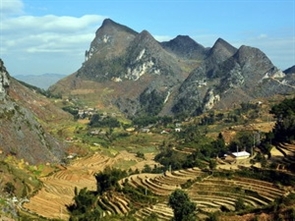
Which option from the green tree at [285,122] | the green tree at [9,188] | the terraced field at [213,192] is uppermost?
the green tree at [285,122]

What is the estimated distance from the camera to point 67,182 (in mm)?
73500

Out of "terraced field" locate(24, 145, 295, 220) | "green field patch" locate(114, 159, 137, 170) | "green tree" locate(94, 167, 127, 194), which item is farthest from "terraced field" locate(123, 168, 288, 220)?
"green field patch" locate(114, 159, 137, 170)

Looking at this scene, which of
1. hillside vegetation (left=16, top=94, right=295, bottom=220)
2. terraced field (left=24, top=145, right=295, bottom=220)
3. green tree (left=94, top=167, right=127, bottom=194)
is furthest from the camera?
green tree (left=94, top=167, right=127, bottom=194)

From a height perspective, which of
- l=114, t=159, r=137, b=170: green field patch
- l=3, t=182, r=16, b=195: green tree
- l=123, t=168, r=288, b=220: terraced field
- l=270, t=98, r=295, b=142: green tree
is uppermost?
l=270, t=98, r=295, b=142: green tree

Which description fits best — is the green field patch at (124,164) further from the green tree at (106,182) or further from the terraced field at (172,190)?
the green tree at (106,182)

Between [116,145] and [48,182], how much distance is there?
51.0 metres

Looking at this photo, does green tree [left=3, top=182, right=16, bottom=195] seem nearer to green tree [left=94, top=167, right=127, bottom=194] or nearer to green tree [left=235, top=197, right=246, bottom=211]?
green tree [left=94, top=167, right=127, bottom=194]

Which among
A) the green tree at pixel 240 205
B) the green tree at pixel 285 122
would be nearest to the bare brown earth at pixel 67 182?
the green tree at pixel 240 205

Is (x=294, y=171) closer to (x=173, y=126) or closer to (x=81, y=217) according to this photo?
(x=81, y=217)

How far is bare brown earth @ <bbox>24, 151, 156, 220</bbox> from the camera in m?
55.5

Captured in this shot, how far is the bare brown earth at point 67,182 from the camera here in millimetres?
55453

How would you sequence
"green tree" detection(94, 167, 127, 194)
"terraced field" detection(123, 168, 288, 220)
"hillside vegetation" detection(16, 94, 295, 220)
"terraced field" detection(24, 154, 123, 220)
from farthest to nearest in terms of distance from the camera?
"green tree" detection(94, 167, 127, 194) → "terraced field" detection(24, 154, 123, 220) → "terraced field" detection(123, 168, 288, 220) → "hillside vegetation" detection(16, 94, 295, 220)

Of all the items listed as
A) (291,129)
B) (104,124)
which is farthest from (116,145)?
(291,129)

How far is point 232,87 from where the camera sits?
570 feet
